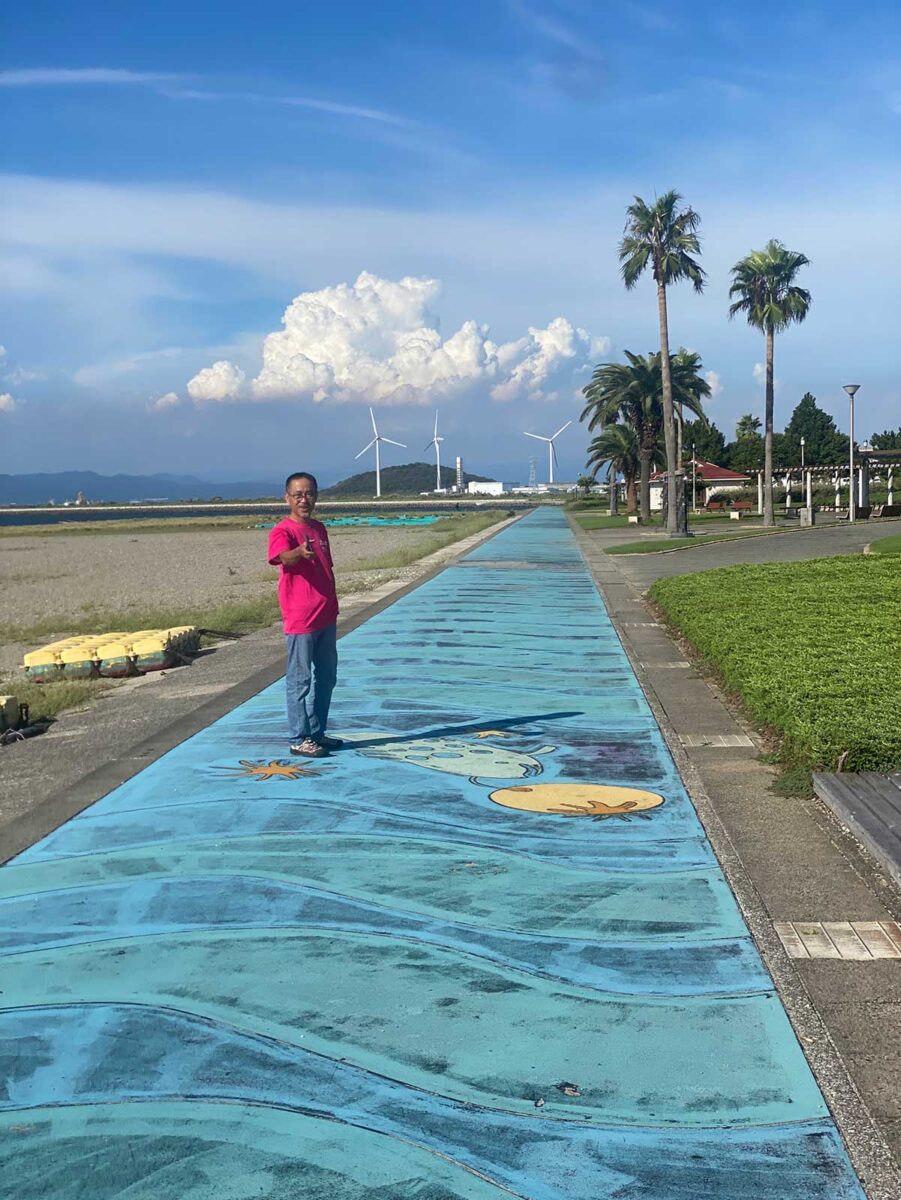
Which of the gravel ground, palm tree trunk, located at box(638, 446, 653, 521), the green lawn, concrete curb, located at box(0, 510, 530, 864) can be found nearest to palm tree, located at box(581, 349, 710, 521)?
palm tree trunk, located at box(638, 446, 653, 521)

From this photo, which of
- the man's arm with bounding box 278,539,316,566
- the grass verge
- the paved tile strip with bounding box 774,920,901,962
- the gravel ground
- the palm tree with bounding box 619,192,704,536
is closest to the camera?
the paved tile strip with bounding box 774,920,901,962

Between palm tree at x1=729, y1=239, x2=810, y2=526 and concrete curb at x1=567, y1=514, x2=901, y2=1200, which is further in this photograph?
palm tree at x1=729, y1=239, x2=810, y2=526

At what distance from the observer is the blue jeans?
7.25 metres

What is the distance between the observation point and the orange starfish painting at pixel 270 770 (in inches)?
279

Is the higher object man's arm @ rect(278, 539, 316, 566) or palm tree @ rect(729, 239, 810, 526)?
palm tree @ rect(729, 239, 810, 526)

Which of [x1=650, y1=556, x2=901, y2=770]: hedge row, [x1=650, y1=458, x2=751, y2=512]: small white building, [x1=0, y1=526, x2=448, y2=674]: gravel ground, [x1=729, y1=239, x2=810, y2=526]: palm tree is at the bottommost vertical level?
[x1=0, y1=526, x2=448, y2=674]: gravel ground

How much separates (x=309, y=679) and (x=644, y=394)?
5144 cm

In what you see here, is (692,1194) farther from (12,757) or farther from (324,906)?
(12,757)

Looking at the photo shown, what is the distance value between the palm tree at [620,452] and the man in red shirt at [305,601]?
187ft

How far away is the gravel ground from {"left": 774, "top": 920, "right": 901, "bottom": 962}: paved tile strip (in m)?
12.4

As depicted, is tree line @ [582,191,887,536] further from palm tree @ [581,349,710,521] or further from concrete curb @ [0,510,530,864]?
concrete curb @ [0,510,530,864]

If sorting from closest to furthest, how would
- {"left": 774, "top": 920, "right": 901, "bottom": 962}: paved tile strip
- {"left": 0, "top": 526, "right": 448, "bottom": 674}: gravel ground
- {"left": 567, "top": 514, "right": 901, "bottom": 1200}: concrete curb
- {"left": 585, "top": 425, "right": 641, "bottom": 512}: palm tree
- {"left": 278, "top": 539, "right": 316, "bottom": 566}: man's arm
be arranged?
{"left": 567, "top": 514, "right": 901, "bottom": 1200}: concrete curb < {"left": 774, "top": 920, "right": 901, "bottom": 962}: paved tile strip < {"left": 278, "top": 539, "right": 316, "bottom": 566}: man's arm < {"left": 0, "top": 526, "right": 448, "bottom": 674}: gravel ground < {"left": 585, "top": 425, "right": 641, "bottom": 512}: palm tree

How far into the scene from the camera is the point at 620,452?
64812mm

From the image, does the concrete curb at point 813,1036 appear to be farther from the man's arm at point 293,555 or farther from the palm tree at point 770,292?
the palm tree at point 770,292
